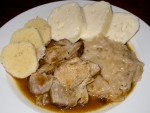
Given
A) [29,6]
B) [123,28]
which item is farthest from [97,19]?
[29,6]

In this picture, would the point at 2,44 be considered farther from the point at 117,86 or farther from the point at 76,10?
the point at 117,86

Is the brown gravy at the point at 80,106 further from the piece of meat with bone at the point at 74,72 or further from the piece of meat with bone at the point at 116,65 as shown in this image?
the piece of meat with bone at the point at 74,72

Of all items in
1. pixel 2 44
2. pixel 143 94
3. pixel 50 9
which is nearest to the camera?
pixel 143 94

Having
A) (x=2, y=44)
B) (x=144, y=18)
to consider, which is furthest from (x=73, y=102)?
(x=144, y=18)

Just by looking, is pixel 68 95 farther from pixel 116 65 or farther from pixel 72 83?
pixel 116 65

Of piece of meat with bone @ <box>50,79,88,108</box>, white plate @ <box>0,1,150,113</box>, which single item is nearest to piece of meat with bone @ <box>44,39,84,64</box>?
piece of meat with bone @ <box>50,79,88,108</box>

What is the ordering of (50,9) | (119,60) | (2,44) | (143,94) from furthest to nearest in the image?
(50,9) → (2,44) → (119,60) → (143,94)
